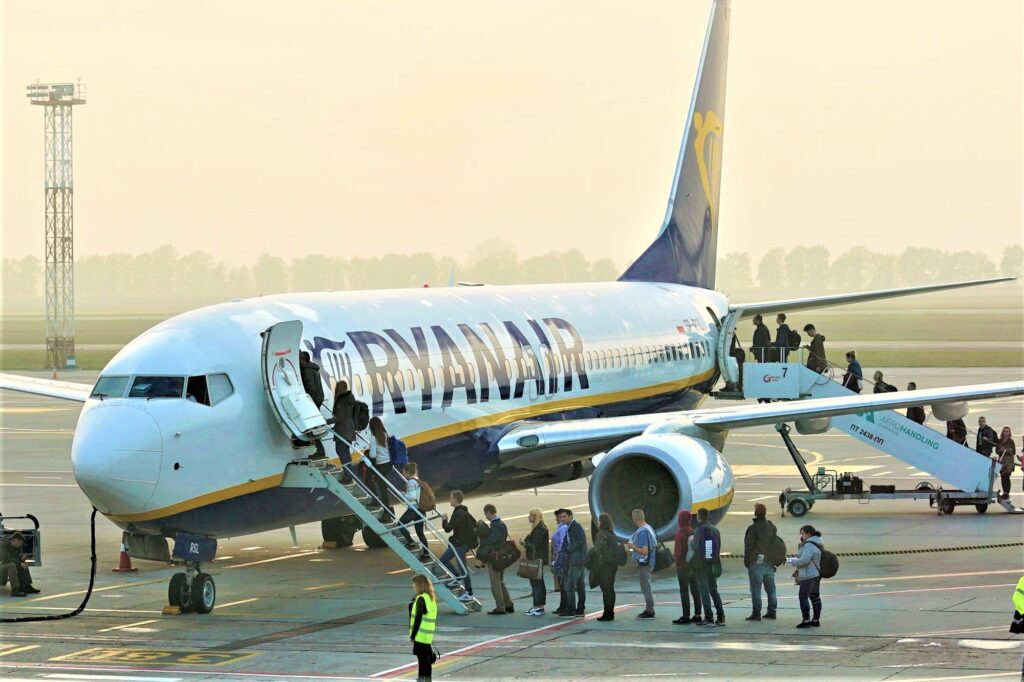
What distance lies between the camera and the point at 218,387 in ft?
73.4

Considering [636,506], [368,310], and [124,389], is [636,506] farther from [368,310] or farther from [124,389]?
[124,389]

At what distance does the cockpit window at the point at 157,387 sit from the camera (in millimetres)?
22078

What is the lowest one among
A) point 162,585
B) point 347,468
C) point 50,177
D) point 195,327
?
point 162,585

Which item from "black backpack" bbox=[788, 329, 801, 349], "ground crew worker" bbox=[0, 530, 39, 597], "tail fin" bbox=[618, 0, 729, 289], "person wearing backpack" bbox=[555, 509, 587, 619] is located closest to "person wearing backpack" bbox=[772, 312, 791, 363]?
"black backpack" bbox=[788, 329, 801, 349]

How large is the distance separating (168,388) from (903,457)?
1789 cm

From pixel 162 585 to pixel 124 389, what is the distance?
5.07 metres

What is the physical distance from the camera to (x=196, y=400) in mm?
22094

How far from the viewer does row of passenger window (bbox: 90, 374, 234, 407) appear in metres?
22.1

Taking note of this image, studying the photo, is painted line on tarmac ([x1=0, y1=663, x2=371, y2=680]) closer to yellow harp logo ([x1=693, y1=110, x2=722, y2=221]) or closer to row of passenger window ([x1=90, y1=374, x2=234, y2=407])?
row of passenger window ([x1=90, y1=374, x2=234, y2=407])

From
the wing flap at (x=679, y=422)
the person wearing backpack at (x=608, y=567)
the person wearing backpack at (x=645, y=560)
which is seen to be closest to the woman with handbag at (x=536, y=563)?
the person wearing backpack at (x=608, y=567)

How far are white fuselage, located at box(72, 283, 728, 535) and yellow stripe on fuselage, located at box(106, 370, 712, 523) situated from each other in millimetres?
31

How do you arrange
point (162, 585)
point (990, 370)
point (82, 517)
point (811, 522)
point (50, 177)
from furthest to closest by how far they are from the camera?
point (50, 177) → point (990, 370) → point (82, 517) → point (811, 522) → point (162, 585)

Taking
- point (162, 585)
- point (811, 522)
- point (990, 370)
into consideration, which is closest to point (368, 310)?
point (162, 585)

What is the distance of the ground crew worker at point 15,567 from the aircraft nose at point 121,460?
4.43 m
